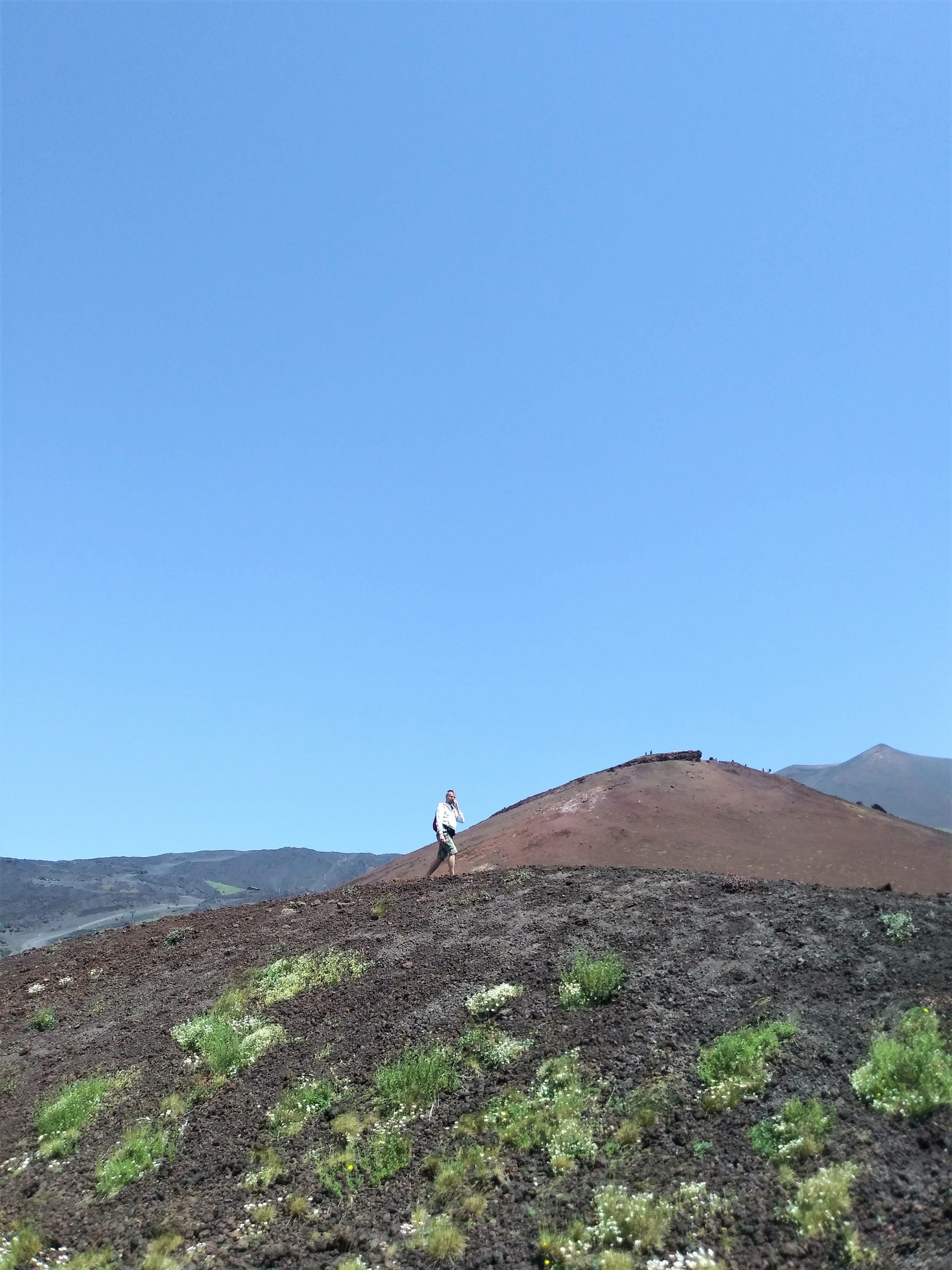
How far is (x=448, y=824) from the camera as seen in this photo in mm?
20547

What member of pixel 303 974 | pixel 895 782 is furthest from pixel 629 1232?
pixel 895 782

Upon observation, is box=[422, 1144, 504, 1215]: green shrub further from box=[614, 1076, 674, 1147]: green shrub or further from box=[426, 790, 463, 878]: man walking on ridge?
box=[426, 790, 463, 878]: man walking on ridge

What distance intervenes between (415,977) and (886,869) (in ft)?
42.5

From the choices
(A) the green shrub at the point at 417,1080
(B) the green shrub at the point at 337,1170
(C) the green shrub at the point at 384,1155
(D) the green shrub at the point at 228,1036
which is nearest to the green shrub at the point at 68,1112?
(D) the green shrub at the point at 228,1036

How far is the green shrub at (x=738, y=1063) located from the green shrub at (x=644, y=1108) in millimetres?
423

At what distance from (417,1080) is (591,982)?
276 centimetres

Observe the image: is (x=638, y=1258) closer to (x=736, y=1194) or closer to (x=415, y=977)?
(x=736, y=1194)

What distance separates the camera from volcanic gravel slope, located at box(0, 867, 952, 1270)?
830 centimetres

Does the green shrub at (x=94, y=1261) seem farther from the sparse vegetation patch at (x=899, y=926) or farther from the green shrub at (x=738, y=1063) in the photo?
the sparse vegetation patch at (x=899, y=926)

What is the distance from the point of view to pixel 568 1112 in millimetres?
9898

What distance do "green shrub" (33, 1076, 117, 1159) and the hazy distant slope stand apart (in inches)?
→ 2969

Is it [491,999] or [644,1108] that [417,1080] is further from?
[644,1108]

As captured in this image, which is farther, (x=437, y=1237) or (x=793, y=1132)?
(x=793, y=1132)

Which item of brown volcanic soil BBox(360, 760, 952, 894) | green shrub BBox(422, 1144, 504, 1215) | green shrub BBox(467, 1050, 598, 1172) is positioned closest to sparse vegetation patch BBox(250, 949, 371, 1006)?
green shrub BBox(467, 1050, 598, 1172)
